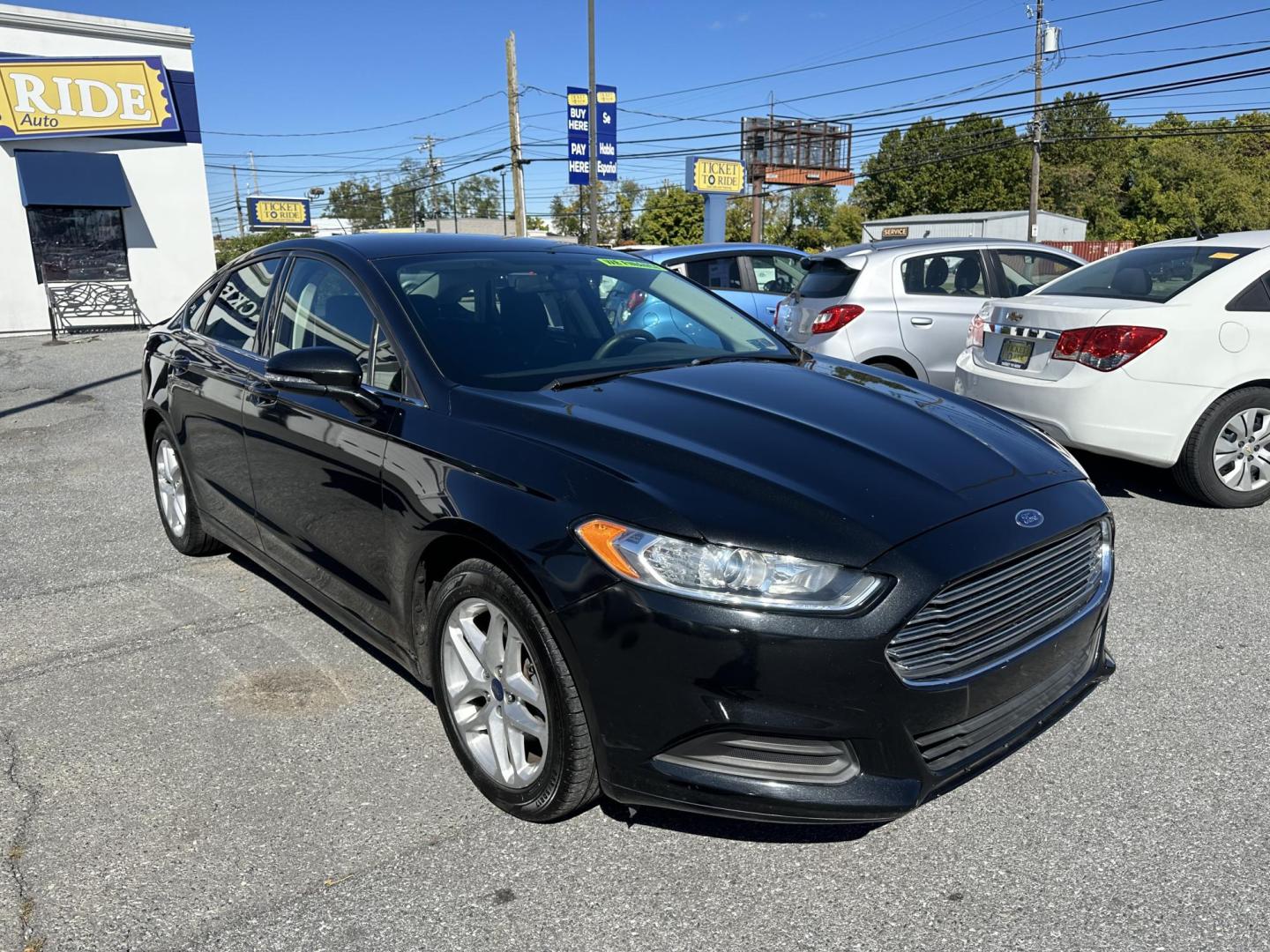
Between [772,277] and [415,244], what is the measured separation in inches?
276

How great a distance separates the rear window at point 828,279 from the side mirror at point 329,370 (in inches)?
206

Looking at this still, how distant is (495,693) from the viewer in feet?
9.05

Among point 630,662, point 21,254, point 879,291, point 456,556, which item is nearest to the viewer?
point 630,662

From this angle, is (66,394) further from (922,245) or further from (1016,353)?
(1016,353)

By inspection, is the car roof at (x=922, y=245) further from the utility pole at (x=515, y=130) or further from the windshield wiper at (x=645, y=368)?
the utility pole at (x=515, y=130)

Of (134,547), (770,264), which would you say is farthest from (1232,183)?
(134,547)

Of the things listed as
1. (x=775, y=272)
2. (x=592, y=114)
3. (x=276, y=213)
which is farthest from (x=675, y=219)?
(x=775, y=272)

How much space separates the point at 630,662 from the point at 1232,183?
279 feet

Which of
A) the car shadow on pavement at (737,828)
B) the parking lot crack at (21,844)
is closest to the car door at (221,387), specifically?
the parking lot crack at (21,844)

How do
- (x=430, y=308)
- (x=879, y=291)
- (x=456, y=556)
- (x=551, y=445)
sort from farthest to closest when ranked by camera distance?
(x=879, y=291)
(x=430, y=308)
(x=456, y=556)
(x=551, y=445)

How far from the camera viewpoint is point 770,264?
1035cm

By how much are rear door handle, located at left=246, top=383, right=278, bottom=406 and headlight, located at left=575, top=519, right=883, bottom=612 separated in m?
2.03

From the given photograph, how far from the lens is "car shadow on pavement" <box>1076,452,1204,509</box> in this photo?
19.4 feet

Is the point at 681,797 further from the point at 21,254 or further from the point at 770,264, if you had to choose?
the point at 21,254
